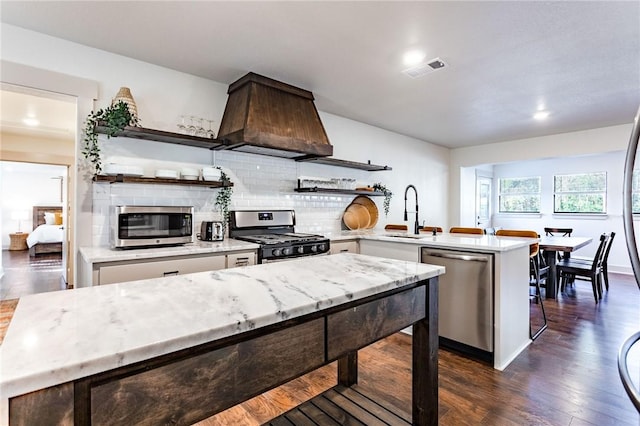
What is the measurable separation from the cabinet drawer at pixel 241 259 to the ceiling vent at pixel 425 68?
7.27 feet

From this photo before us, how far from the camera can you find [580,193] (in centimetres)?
667

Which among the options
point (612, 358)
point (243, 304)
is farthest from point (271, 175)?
point (612, 358)

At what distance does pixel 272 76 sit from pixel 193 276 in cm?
238

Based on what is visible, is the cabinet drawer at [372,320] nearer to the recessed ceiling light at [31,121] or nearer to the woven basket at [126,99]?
the woven basket at [126,99]

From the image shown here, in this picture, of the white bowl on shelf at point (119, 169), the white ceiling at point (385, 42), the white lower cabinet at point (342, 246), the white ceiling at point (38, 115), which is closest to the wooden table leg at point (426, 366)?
the white ceiling at point (385, 42)

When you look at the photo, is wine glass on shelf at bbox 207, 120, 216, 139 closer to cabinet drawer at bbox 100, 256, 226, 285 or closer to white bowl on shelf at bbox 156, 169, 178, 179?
Answer: white bowl on shelf at bbox 156, 169, 178, 179

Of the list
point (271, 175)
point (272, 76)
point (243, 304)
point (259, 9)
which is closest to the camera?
point (243, 304)

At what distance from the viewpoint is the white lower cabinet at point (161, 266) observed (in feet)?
7.04

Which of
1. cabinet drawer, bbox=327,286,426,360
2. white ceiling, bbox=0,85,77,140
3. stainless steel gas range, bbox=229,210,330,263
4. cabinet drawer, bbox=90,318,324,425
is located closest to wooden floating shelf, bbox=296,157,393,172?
stainless steel gas range, bbox=229,210,330,263

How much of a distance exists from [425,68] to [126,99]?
8.45ft

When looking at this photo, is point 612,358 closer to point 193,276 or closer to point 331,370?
point 331,370

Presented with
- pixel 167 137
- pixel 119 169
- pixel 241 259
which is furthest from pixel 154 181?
pixel 241 259

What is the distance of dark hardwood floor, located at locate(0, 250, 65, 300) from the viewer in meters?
4.76

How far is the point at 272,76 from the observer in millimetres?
3139
